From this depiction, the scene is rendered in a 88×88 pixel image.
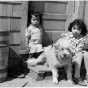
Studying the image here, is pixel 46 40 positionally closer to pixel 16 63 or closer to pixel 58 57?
pixel 16 63

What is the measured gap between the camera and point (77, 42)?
4988 millimetres

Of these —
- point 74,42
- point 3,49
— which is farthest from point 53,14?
point 3,49

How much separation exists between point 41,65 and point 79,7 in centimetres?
139

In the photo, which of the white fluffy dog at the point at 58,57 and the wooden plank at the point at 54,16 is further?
the wooden plank at the point at 54,16

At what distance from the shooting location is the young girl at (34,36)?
503cm

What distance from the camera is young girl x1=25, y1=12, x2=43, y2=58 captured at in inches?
198

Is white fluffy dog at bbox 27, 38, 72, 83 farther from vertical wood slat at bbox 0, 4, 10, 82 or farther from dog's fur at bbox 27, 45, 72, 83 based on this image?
vertical wood slat at bbox 0, 4, 10, 82

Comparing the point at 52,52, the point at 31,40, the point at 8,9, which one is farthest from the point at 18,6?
the point at 52,52

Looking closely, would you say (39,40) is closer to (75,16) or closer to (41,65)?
(41,65)

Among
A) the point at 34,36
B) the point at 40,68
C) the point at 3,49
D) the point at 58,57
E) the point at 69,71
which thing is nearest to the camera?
the point at 3,49

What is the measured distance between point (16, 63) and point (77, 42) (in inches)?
46.4

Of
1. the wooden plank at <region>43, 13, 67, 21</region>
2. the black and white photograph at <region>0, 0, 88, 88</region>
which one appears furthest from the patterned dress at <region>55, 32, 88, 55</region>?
the wooden plank at <region>43, 13, 67, 21</region>

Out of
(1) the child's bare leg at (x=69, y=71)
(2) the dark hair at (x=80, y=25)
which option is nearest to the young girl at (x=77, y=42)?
(2) the dark hair at (x=80, y=25)

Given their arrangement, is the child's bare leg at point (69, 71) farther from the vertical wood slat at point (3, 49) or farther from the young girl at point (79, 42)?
the vertical wood slat at point (3, 49)
